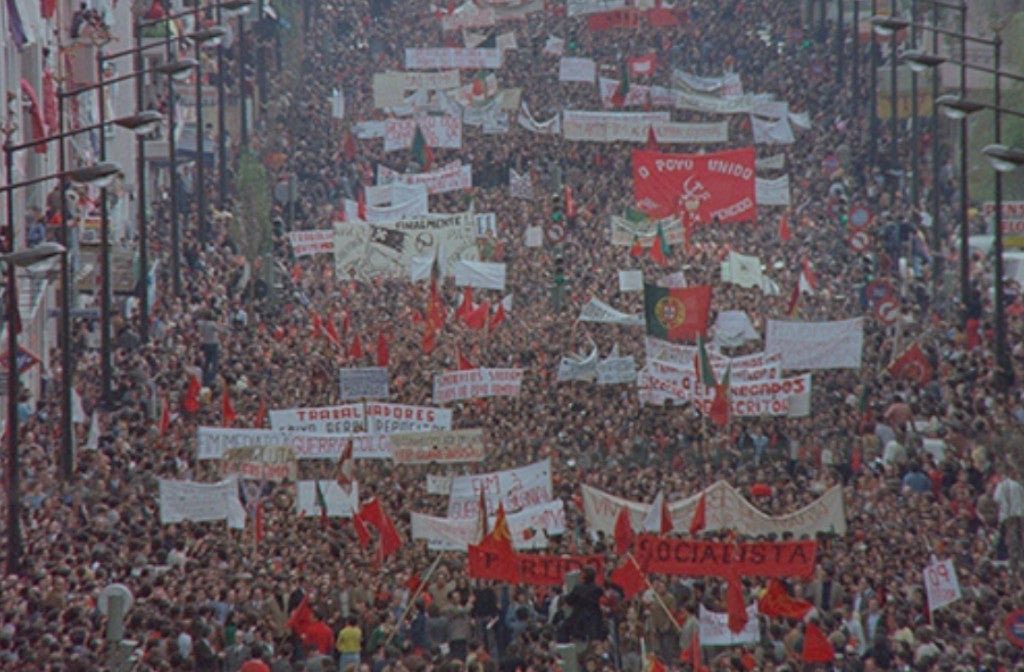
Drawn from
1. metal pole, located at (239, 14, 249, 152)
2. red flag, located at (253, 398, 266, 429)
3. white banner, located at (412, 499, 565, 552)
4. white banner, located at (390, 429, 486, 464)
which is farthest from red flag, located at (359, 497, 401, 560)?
metal pole, located at (239, 14, 249, 152)

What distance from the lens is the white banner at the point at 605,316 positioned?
54219 millimetres

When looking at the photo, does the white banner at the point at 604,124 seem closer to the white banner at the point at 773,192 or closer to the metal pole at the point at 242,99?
the metal pole at the point at 242,99

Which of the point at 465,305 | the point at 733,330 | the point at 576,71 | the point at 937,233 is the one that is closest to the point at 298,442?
the point at 733,330

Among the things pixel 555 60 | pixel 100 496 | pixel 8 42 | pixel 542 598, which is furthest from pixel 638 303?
pixel 555 60

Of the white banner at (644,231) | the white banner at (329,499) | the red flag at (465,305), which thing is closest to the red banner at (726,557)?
the white banner at (329,499)

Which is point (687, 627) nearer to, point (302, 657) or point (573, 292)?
point (302, 657)

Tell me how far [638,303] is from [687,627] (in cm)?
2684

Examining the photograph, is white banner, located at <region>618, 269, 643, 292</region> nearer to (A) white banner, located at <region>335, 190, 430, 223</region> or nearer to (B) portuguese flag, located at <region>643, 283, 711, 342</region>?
(A) white banner, located at <region>335, 190, 430, 223</region>

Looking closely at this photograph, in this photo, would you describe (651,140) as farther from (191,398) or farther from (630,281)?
(191,398)

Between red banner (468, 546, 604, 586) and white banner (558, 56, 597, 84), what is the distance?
1994 inches

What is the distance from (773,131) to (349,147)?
9.76 meters

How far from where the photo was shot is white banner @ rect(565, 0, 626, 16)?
91312 millimetres

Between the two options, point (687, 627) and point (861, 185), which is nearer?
point (687, 627)

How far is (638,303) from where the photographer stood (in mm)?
57781
